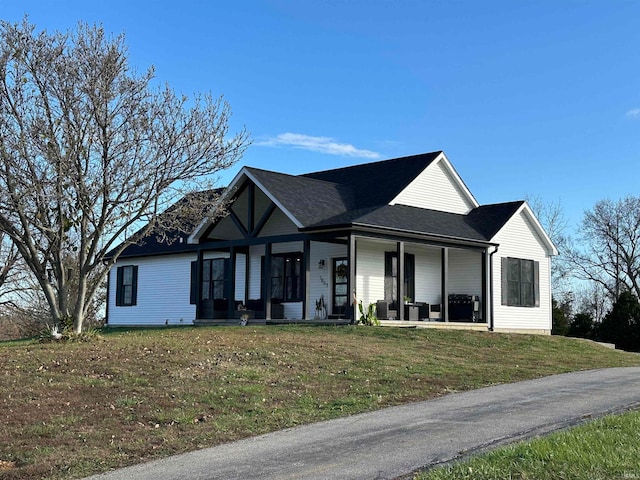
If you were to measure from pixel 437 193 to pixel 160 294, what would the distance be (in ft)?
39.1

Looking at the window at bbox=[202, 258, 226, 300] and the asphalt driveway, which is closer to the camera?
the asphalt driveway

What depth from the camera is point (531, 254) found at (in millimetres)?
28875

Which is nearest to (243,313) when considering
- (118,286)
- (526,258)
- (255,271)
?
(255,271)

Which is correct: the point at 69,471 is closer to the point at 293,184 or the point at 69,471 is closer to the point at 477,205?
the point at 293,184

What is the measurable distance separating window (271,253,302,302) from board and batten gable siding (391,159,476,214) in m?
3.98

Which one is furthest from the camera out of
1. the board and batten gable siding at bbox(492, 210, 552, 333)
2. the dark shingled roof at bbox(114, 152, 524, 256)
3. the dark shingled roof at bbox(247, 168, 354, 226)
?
the board and batten gable siding at bbox(492, 210, 552, 333)

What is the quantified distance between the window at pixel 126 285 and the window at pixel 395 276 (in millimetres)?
11993

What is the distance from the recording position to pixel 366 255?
25031 millimetres

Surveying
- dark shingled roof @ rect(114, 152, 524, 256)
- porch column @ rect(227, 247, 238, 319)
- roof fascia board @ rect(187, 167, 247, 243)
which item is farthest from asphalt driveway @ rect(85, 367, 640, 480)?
roof fascia board @ rect(187, 167, 247, 243)

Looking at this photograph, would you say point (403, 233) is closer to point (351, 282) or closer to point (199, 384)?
point (351, 282)

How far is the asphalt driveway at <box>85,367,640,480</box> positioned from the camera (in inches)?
326

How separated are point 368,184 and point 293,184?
3355 mm

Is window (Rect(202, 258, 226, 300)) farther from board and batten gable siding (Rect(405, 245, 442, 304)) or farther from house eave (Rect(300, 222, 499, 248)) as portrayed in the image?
board and batten gable siding (Rect(405, 245, 442, 304))

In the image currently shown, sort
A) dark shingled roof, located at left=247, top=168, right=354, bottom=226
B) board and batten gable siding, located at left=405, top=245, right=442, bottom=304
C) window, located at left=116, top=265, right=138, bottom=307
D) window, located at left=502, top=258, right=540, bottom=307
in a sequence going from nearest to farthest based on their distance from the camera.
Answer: dark shingled roof, located at left=247, top=168, right=354, bottom=226, board and batten gable siding, located at left=405, top=245, right=442, bottom=304, window, located at left=502, top=258, right=540, bottom=307, window, located at left=116, top=265, right=138, bottom=307
